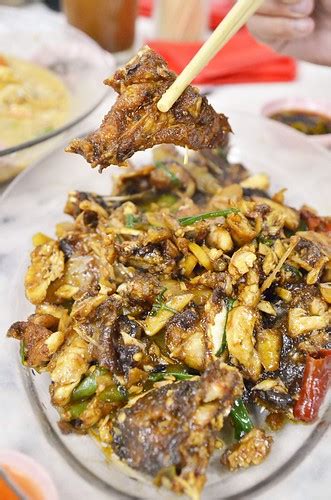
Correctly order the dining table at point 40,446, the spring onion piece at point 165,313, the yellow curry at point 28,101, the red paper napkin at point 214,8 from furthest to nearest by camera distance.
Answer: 1. the red paper napkin at point 214,8
2. the yellow curry at point 28,101
3. the spring onion piece at point 165,313
4. the dining table at point 40,446

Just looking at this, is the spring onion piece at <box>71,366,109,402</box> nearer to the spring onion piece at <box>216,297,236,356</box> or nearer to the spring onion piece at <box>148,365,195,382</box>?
the spring onion piece at <box>148,365,195,382</box>

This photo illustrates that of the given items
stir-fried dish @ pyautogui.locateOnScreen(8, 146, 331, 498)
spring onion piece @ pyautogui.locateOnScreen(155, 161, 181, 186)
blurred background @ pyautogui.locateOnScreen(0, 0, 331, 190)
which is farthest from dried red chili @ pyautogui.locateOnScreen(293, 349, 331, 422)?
blurred background @ pyautogui.locateOnScreen(0, 0, 331, 190)

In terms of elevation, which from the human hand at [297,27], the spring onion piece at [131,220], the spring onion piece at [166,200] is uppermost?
the human hand at [297,27]

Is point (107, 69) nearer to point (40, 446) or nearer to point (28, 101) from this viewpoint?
point (28, 101)

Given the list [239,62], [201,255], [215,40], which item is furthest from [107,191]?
[239,62]

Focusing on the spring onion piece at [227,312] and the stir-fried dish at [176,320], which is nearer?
the stir-fried dish at [176,320]

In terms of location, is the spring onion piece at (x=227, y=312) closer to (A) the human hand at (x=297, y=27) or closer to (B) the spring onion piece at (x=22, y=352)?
(B) the spring onion piece at (x=22, y=352)

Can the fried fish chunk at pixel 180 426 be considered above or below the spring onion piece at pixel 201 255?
below

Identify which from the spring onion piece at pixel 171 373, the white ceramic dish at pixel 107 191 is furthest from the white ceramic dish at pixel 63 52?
the spring onion piece at pixel 171 373

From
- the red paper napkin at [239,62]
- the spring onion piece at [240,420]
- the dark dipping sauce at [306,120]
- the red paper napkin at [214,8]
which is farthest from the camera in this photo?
the red paper napkin at [214,8]
